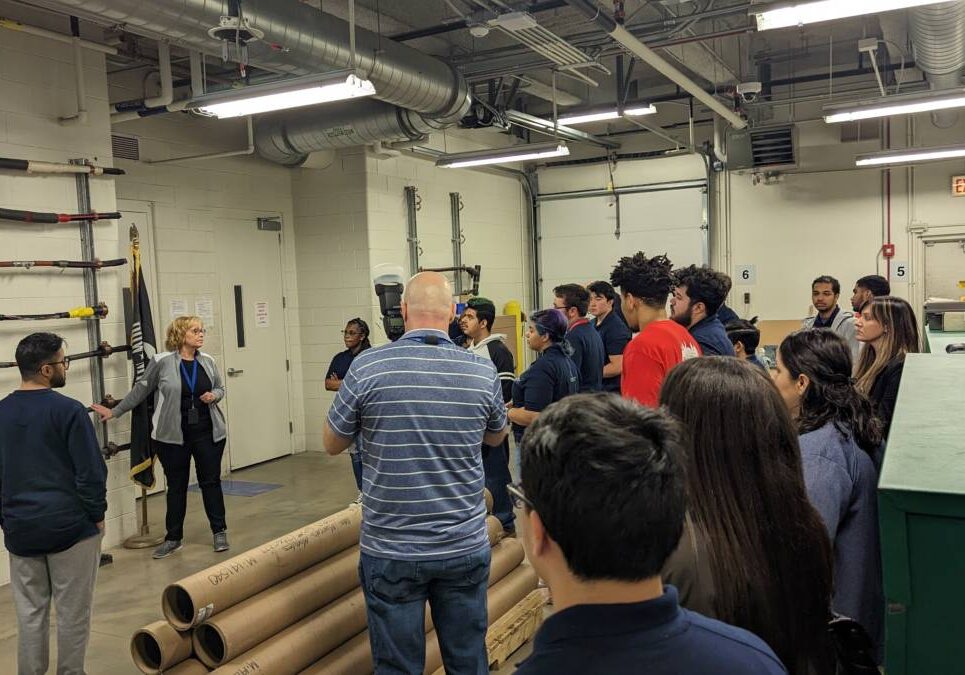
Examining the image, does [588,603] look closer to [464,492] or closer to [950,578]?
[950,578]

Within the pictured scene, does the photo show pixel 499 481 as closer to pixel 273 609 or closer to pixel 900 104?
pixel 273 609

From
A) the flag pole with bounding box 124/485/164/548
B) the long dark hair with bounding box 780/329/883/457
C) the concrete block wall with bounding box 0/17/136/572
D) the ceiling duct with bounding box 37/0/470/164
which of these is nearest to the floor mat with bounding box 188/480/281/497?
the flag pole with bounding box 124/485/164/548

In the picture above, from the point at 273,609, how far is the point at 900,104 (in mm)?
5379

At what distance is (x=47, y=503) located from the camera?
2.86m

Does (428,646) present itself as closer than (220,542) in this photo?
Yes

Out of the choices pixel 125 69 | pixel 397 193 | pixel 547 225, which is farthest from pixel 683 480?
pixel 547 225

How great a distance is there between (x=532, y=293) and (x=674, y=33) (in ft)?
17.2

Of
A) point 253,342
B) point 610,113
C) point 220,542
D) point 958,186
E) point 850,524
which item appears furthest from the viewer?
point 958,186

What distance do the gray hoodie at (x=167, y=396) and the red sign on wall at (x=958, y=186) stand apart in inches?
306

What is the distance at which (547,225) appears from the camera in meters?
10.2

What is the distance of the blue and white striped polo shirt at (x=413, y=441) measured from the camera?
2.28m

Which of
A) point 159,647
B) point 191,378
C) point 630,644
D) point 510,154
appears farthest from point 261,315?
point 630,644

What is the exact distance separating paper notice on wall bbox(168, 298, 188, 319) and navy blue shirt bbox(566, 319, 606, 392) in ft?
12.2

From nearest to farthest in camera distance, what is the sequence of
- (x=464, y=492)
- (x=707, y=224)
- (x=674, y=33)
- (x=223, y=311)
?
(x=464, y=492)
(x=674, y=33)
(x=223, y=311)
(x=707, y=224)
